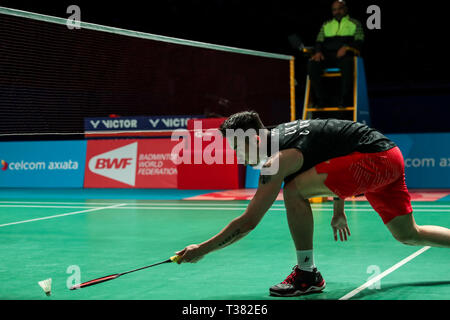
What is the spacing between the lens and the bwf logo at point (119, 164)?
1563cm

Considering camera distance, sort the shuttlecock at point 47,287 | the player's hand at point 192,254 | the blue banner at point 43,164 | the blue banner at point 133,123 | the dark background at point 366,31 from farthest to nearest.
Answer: the dark background at point 366,31 < the blue banner at point 133,123 < the blue banner at point 43,164 < the shuttlecock at point 47,287 < the player's hand at point 192,254

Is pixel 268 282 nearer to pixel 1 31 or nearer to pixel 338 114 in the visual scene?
pixel 338 114

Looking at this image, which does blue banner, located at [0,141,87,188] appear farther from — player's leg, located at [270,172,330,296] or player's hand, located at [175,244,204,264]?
player's hand, located at [175,244,204,264]

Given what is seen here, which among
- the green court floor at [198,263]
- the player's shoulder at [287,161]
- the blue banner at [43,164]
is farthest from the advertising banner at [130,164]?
the player's shoulder at [287,161]

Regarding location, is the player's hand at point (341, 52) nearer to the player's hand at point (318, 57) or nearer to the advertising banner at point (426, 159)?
the player's hand at point (318, 57)

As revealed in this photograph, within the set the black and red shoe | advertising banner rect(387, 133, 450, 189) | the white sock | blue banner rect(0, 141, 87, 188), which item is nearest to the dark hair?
the white sock

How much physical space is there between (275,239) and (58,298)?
342 centimetres

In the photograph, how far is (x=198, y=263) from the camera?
6.41 metres

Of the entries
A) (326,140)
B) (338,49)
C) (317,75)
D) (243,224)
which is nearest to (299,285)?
(243,224)

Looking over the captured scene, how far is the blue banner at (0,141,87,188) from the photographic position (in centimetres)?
1620

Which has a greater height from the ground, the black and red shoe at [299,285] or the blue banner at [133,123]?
the blue banner at [133,123]

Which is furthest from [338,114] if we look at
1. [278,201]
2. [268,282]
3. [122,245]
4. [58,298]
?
[58,298]

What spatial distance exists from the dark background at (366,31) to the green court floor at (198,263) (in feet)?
36.1

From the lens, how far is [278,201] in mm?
12383
